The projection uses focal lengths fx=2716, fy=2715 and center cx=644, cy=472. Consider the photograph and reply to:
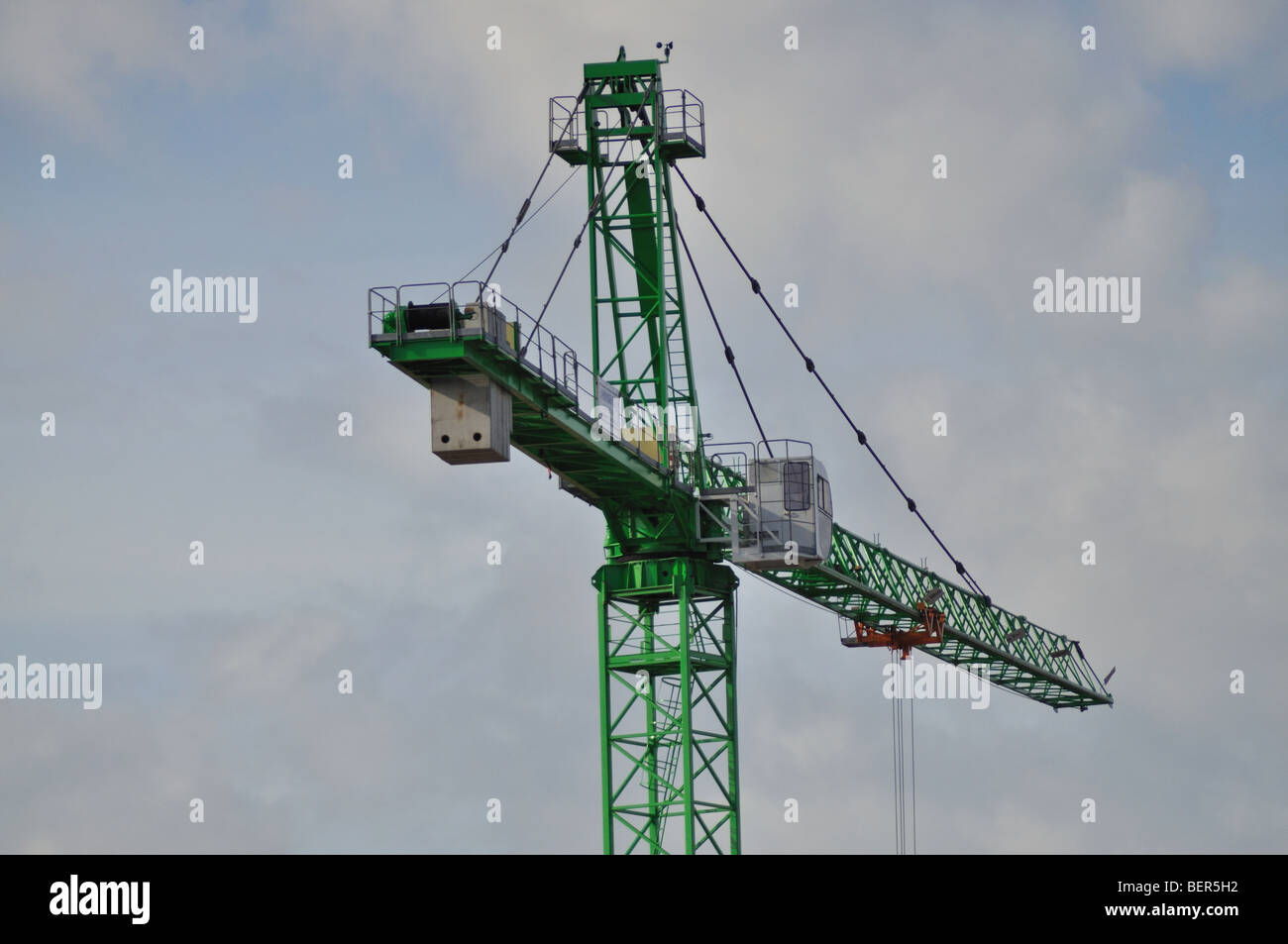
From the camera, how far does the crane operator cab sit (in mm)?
81250

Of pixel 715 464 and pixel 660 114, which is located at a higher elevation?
pixel 660 114

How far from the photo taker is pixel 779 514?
81.8 m

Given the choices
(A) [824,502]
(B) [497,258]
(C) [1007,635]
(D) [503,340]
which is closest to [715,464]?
(A) [824,502]

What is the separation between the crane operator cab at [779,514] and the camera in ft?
267

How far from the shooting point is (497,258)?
78562 mm

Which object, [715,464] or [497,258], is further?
[715,464]
